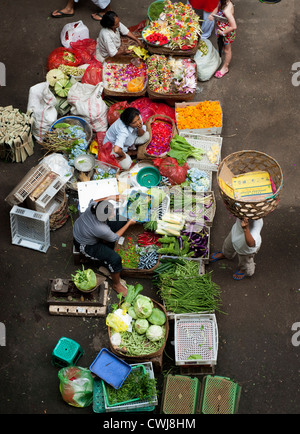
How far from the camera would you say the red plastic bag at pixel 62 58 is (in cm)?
762

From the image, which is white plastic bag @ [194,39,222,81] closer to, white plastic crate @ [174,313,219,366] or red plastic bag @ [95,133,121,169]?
red plastic bag @ [95,133,121,169]

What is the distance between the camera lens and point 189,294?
18.3 feet

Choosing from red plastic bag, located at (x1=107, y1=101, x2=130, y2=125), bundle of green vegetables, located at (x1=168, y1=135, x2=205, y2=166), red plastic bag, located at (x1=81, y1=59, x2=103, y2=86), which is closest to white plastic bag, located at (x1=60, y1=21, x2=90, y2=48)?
red plastic bag, located at (x1=81, y1=59, x2=103, y2=86)

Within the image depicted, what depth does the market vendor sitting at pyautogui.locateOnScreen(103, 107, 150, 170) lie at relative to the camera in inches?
247

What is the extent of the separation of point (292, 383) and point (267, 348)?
455 millimetres

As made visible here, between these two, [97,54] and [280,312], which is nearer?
[280,312]

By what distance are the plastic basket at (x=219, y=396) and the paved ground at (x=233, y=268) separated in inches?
7.8

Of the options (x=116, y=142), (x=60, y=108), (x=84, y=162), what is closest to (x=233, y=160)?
(x=116, y=142)

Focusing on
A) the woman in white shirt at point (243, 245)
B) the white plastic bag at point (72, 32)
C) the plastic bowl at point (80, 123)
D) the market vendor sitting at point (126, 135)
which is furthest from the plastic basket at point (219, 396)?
the white plastic bag at point (72, 32)

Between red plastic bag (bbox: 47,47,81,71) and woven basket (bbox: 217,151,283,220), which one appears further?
red plastic bag (bbox: 47,47,81,71)

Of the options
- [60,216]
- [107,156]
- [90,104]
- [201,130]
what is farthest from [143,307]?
[90,104]

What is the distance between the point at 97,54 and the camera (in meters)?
7.64
